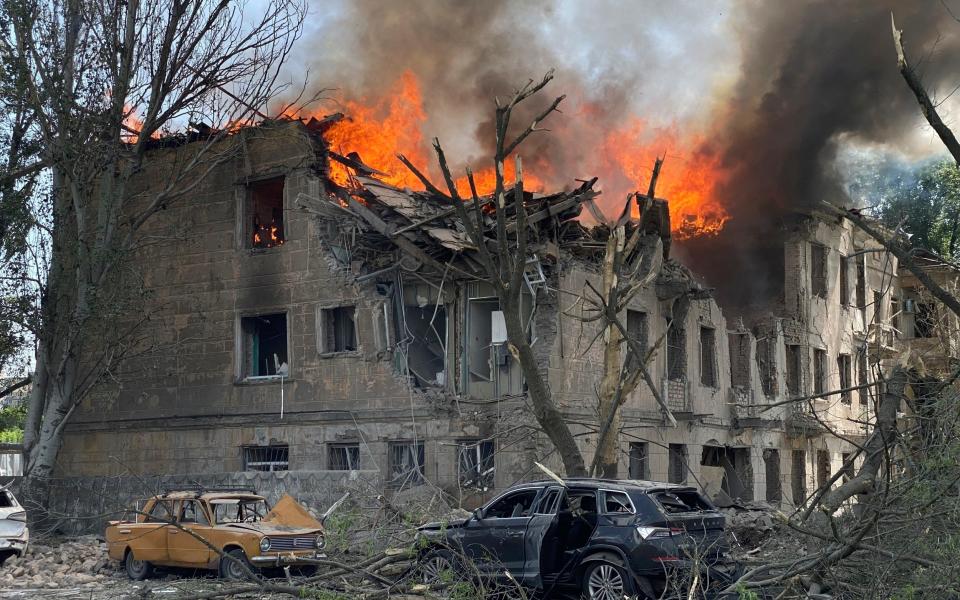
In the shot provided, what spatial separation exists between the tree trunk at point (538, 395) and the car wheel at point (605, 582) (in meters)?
2.36

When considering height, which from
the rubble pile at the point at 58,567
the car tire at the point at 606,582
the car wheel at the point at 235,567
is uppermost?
the car tire at the point at 606,582


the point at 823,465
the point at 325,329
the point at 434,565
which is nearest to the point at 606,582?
the point at 434,565

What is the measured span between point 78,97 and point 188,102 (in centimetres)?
244

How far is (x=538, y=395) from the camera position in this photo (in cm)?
1434

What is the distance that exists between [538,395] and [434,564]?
101 inches

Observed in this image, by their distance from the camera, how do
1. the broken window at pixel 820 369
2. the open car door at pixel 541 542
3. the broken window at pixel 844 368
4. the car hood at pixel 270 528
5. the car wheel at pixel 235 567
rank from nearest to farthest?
the open car door at pixel 541 542
the car wheel at pixel 235 567
the car hood at pixel 270 528
the broken window at pixel 820 369
the broken window at pixel 844 368

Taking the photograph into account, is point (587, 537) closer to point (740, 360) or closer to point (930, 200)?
point (740, 360)

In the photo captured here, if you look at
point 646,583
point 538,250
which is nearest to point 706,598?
point 646,583

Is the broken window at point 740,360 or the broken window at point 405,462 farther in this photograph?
the broken window at point 740,360

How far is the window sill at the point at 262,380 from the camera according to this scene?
2498cm

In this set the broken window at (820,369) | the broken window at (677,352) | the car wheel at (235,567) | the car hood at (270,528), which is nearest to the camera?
the car wheel at (235,567)

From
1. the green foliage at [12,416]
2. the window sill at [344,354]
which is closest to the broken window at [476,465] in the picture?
the window sill at [344,354]

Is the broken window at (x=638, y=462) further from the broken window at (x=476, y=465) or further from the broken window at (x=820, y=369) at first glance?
the broken window at (x=820, y=369)

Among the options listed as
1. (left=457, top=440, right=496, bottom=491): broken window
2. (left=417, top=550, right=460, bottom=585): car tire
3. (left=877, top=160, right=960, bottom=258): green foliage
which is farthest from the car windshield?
(left=877, top=160, right=960, bottom=258): green foliage
